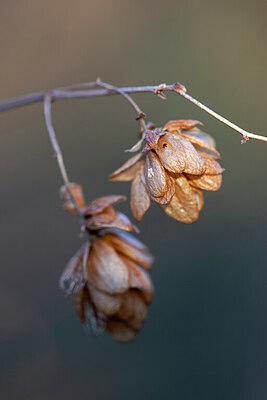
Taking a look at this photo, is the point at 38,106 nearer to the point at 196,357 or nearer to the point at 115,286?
the point at 196,357

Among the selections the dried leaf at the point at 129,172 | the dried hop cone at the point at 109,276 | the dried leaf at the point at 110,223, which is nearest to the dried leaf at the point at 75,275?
the dried hop cone at the point at 109,276

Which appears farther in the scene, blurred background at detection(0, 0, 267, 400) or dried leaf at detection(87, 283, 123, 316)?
blurred background at detection(0, 0, 267, 400)

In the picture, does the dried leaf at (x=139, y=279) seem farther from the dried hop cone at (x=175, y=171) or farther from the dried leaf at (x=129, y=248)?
the dried hop cone at (x=175, y=171)

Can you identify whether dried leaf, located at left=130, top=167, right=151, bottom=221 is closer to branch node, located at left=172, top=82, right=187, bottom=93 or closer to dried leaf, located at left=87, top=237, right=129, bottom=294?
dried leaf, located at left=87, top=237, right=129, bottom=294

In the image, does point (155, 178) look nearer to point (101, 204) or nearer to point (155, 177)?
point (155, 177)

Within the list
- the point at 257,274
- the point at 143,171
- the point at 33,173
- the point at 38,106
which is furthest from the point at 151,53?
the point at 143,171

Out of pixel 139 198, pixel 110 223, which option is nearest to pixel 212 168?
pixel 139 198

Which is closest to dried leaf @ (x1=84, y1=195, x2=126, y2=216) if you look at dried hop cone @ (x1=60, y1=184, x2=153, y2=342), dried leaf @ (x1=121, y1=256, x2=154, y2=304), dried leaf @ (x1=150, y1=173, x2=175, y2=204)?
dried hop cone @ (x1=60, y1=184, x2=153, y2=342)
